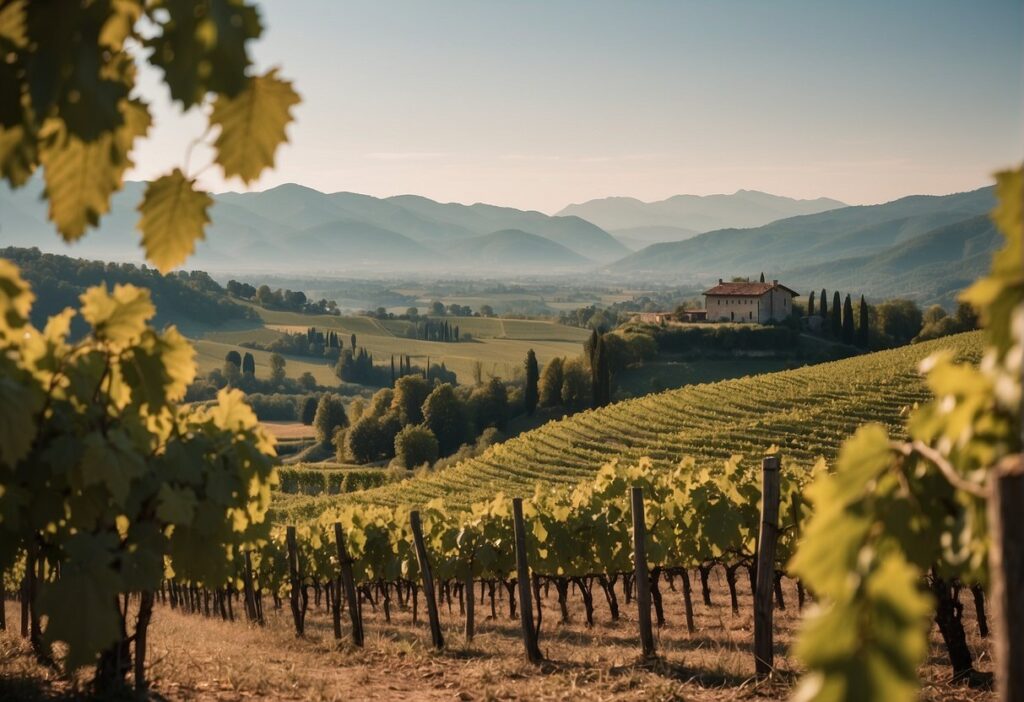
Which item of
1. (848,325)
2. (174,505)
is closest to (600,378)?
(848,325)

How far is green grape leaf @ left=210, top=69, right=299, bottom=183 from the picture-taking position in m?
1.52

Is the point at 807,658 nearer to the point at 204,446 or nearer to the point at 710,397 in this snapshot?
the point at 204,446

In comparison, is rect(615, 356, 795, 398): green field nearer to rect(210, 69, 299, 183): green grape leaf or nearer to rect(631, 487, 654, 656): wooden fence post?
rect(631, 487, 654, 656): wooden fence post

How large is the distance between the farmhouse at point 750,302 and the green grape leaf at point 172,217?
349 feet

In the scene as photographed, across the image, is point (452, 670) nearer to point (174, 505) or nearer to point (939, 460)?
point (174, 505)

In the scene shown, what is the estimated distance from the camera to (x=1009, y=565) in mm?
1021

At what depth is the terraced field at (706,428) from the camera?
1407 inches

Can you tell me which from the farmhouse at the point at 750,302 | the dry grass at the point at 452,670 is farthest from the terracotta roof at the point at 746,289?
the dry grass at the point at 452,670

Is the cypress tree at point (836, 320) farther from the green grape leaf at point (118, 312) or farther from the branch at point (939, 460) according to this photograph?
the branch at point (939, 460)

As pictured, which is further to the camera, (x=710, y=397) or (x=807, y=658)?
(x=710, y=397)

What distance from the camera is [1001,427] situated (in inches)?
50.7

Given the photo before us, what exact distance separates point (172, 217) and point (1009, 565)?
1.48m

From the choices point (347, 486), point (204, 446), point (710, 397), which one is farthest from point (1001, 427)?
point (347, 486)

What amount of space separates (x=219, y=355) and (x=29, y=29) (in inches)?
6200
